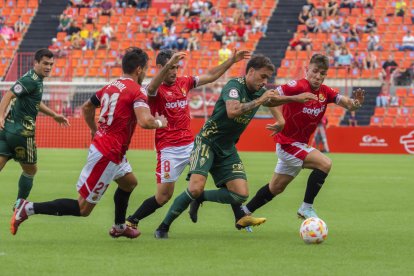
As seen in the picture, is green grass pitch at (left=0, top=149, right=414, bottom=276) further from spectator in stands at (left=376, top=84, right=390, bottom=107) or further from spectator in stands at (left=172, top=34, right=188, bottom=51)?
spectator in stands at (left=172, top=34, right=188, bottom=51)

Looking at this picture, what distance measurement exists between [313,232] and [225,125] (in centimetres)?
174

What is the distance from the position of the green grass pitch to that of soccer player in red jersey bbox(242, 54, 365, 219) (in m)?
0.45

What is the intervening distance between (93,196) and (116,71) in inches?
1187

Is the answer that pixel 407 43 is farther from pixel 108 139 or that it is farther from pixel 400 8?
pixel 108 139

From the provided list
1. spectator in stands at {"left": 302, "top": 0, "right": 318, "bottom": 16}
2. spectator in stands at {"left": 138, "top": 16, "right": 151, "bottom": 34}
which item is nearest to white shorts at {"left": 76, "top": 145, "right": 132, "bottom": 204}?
spectator in stands at {"left": 302, "top": 0, "right": 318, "bottom": 16}

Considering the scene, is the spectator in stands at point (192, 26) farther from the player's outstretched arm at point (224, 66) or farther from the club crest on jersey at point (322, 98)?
the player's outstretched arm at point (224, 66)

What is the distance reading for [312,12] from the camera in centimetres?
4119

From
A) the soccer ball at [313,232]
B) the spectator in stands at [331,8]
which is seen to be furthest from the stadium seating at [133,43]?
the soccer ball at [313,232]

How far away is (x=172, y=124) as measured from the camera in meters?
11.7

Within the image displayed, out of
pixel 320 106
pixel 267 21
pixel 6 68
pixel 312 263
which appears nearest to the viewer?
pixel 312 263

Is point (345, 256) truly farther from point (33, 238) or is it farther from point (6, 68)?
point (6, 68)

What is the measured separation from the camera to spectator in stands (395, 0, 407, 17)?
131ft

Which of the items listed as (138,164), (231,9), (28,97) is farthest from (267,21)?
(28,97)

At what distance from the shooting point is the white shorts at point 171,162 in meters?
11.4
